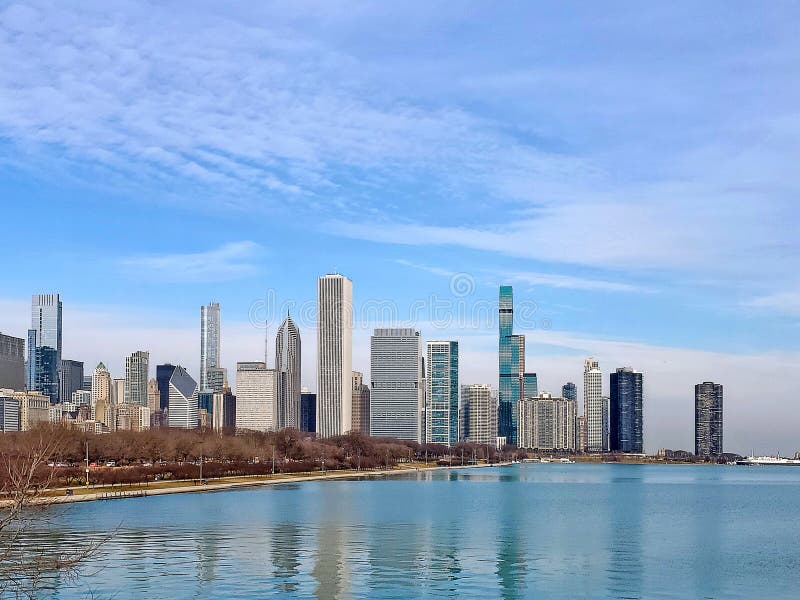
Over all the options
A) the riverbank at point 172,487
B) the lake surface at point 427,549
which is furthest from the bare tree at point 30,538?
the riverbank at point 172,487

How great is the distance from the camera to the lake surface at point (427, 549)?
47.3 m

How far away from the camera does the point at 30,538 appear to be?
63.5 metres

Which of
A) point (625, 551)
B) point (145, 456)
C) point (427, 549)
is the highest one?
point (427, 549)

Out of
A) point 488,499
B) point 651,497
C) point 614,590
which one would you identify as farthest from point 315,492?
point 614,590

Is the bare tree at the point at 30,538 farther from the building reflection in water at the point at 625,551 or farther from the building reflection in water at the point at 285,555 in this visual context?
the building reflection in water at the point at 625,551

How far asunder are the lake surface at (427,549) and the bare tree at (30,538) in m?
1.80

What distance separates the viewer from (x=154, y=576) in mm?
49031

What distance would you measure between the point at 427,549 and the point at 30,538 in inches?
977

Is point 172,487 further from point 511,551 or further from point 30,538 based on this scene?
point 511,551

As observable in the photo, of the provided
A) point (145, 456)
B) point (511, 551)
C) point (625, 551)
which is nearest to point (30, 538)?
point (511, 551)

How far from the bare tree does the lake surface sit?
5.90 ft

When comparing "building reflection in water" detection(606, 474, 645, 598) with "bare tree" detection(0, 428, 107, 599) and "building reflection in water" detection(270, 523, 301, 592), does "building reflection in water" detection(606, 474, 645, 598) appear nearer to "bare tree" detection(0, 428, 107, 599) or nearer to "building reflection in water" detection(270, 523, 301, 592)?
"building reflection in water" detection(270, 523, 301, 592)

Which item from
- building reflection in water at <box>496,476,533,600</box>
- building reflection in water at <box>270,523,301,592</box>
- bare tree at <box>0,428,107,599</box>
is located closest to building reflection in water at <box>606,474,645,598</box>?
building reflection in water at <box>496,476,533,600</box>

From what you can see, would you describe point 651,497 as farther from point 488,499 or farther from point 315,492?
point 315,492
